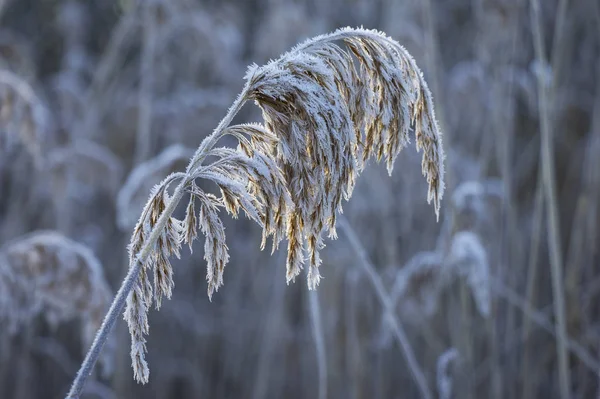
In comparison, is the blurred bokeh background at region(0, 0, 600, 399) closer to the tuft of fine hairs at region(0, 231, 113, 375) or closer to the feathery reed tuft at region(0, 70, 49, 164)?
the feathery reed tuft at region(0, 70, 49, 164)

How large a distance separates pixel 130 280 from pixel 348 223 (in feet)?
4.25

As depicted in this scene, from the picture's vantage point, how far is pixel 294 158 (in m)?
1.02

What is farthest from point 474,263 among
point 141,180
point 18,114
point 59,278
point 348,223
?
point 18,114

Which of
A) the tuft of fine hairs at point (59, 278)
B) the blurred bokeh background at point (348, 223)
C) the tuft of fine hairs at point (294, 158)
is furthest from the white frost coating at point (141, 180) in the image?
the tuft of fine hairs at point (294, 158)

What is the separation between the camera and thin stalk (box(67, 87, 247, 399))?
91 cm

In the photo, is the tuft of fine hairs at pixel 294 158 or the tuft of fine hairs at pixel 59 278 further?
the tuft of fine hairs at pixel 59 278

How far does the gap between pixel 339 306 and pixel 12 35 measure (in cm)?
283

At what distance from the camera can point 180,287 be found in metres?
3.90

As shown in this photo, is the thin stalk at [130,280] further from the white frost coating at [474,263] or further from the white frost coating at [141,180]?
the white frost coating at [474,263]

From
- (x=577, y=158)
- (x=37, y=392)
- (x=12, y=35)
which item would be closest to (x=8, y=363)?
(x=37, y=392)

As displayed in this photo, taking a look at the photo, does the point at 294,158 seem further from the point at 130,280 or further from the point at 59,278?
the point at 59,278

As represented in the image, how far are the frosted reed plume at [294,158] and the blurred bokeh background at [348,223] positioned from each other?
91 cm

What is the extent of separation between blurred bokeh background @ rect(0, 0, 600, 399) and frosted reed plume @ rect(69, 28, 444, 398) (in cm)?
91

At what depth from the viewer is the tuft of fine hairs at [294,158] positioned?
974 millimetres
